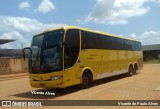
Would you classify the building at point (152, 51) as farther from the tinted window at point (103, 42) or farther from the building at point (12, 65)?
the tinted window at point (103, 42)

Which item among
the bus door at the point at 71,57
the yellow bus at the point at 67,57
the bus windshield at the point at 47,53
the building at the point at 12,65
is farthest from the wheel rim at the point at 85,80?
the building at the point at 12,65

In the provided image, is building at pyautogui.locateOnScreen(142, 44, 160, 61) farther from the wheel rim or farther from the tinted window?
the wheel rim

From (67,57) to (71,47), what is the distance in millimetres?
678

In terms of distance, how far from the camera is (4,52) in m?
52.5

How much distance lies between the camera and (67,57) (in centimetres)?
1345

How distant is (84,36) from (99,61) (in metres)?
2.39

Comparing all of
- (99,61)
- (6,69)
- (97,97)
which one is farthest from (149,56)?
(97,97)

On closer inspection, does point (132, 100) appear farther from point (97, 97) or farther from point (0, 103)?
point (0, 103)

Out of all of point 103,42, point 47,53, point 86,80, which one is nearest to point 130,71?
point 103,42

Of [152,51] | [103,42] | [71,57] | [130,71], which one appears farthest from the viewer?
[152,51]

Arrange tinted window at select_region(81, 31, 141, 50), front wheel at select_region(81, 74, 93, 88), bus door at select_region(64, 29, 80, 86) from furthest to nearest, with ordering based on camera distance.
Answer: tinted window at select_region(81, 31, 141, 50)
front wheel at select_region(81, 74, 93, 88)
bus door at select_region(64, 29, 80, 86)

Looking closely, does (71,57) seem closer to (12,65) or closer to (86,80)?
(86,80)

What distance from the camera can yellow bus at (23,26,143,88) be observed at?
13.1 metres

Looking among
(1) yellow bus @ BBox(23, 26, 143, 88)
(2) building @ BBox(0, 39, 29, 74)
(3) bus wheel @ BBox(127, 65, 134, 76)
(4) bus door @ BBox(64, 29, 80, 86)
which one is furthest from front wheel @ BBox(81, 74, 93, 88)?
(2) building @ BBox(0, 39, 29, 74)
